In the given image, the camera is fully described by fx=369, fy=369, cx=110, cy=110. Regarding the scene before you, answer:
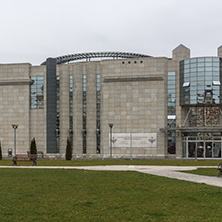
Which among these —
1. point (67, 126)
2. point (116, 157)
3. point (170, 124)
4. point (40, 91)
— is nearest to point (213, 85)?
point (170, 124)

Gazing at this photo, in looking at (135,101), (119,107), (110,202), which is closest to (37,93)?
(119,107)

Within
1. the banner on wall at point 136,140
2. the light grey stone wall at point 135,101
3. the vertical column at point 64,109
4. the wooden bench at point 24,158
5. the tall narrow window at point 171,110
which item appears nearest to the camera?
the wooden bench at point 24,158

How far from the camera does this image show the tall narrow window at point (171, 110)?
64312 mm

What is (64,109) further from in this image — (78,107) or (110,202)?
(110,202)

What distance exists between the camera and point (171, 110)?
64875 mm

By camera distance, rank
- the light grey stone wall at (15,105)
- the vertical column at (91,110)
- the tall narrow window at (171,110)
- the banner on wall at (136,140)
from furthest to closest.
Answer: the light grey stone wall at (15,105)
the vertical column at (91,110)
the banner on wall at (136,140)
the tall narrow window at (171,110)

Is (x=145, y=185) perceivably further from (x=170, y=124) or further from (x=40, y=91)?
(x=40, y=91)

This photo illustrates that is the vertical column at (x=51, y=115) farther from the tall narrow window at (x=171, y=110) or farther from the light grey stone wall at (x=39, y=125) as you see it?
the tall narrow window at (x=171, y=110)

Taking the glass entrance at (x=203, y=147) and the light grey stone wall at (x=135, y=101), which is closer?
the glass entrance at (x=203, y=147)

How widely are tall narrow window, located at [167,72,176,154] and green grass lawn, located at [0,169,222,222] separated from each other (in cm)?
4658

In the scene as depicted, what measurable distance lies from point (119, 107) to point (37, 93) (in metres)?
16.8

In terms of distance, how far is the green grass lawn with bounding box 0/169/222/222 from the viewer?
10.8 m

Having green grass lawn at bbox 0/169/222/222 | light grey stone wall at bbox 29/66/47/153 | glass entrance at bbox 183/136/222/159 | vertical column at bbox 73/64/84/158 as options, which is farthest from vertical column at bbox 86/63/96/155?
green grass lawn at bbox 0/169/222/222

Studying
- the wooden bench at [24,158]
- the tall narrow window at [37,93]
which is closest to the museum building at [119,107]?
the tall narrow window at [37,93]
